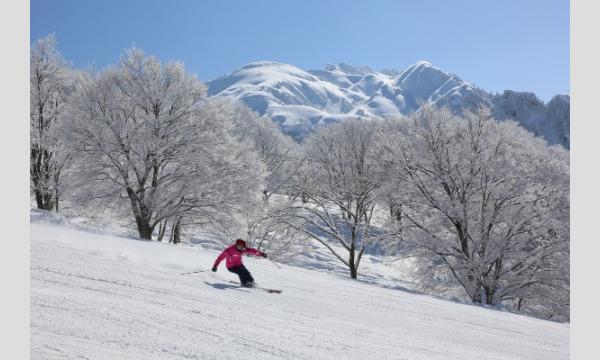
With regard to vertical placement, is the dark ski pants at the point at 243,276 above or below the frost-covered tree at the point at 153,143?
below

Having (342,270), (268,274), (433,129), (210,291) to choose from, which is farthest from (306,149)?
(210,291)

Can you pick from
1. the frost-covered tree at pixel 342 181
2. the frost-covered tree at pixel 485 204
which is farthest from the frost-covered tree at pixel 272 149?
the frost-covered tree at pixel 485 204

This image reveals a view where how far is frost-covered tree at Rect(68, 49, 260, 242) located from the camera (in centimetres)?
2006

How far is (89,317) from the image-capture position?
583 centimetres

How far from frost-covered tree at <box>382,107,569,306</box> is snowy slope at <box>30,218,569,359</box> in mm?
8630

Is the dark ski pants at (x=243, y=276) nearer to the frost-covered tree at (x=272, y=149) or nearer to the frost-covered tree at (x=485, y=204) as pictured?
the frost-covered tree at (x=485, y=204)

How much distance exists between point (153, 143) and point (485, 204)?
17.0 metres

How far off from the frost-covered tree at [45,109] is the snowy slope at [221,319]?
14089 millimetres

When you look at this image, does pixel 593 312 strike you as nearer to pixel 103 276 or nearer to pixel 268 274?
pixel 268 274

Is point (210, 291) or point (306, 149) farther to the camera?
point (306, 149)

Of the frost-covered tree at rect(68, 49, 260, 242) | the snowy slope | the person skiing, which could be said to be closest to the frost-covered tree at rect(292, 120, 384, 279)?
the frost-covered tree at rect(68, 49, 260, 242)

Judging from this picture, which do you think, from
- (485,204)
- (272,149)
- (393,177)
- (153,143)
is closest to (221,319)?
(153,143)

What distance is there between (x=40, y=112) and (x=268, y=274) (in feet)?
66.4

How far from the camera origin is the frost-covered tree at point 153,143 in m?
20.1
